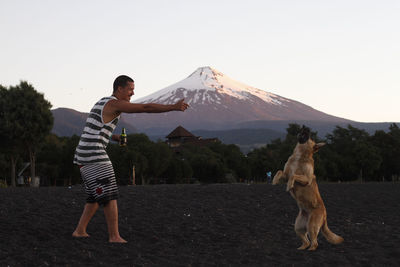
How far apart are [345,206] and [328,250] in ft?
22.2

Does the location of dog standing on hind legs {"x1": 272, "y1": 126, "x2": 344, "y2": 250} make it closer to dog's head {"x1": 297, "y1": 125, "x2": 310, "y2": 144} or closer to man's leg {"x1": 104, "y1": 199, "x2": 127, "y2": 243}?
dog's head {"x1": 297, "y1": 125, "x2": 310, "y2": 144}

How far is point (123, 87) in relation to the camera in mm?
7203

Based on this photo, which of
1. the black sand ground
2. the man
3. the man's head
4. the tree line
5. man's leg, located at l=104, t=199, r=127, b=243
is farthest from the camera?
the tree line

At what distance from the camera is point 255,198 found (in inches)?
571

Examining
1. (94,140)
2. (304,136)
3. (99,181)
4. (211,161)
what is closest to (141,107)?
(94,140)

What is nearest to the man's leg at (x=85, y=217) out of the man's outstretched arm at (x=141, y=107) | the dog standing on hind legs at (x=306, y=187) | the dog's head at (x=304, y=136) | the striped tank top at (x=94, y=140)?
the striped tank top at (x=94, y=140)

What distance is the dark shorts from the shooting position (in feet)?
22.6

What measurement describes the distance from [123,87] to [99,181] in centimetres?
138

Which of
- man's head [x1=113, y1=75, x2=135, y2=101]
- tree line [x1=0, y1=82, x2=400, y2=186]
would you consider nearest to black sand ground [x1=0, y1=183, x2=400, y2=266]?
man's head [x1=113, y1=75, x2=135, y2=101]

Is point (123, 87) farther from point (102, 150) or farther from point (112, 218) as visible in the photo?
point (112, 218)

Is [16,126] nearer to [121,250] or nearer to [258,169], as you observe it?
[121,250]

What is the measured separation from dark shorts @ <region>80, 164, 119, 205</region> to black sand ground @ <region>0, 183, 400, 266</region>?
66 centimetres

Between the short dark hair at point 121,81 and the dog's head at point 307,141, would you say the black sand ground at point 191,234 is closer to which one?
the dog's head at point 307,141

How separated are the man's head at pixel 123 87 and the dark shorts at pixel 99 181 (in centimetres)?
103
